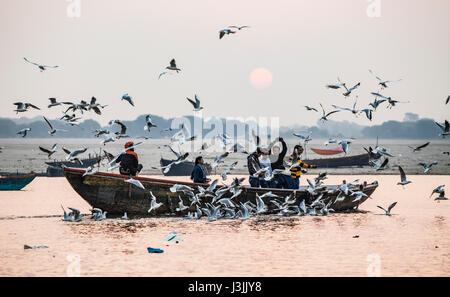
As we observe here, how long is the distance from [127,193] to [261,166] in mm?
5198

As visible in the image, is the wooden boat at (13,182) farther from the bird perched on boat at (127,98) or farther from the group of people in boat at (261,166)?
the bird perched on boat at (127,98)

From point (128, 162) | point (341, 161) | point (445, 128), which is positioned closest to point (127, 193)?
point (128, 162)

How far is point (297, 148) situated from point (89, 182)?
781 cm

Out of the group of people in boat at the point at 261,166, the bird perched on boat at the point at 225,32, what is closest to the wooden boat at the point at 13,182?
the group of people in boat at the point at 261,166

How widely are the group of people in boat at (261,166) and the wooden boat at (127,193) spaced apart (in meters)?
0.59

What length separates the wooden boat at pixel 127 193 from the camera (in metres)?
19.0

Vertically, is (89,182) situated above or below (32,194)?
above

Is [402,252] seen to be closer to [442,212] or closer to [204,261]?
[204,261]

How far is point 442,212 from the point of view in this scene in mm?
22281

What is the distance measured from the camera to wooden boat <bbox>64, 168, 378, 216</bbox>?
62.3 ft

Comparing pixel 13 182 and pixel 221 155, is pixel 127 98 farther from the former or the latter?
pixel 13 182

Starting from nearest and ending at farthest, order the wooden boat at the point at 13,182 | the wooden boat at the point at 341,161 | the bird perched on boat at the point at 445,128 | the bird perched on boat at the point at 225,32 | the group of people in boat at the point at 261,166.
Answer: the bird perched on boat at the point at 445,128 < the bird perched on boat at the point at 225,32 < the group of people in boat at the point at 261,166 < the wooden boat at the point at 13,182 < the wooden boat at the point at 341,161
